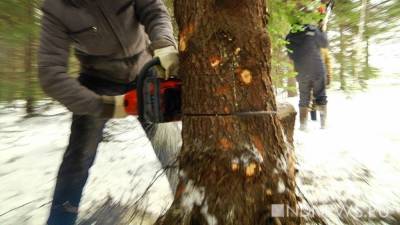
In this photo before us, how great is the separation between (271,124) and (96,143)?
1041mm

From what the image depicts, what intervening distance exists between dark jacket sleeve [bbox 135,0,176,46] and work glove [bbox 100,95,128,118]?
36 centimetres

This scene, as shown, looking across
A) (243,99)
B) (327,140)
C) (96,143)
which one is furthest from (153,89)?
(327,140)

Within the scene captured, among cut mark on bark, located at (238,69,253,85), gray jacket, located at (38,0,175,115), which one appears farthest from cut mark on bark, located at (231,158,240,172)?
gray jacket, located at (38,0,175,115)

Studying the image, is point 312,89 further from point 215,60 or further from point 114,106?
point 114,106

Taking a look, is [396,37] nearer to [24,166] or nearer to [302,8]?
[302,8]

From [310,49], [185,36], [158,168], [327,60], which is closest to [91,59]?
[185,36]

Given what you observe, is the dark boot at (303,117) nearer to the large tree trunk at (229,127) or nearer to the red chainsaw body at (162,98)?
the large tree trunk at (229,127)

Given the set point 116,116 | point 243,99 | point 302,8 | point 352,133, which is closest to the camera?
point 243,99

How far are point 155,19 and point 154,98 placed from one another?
0.52m

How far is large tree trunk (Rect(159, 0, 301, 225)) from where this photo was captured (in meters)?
1.31

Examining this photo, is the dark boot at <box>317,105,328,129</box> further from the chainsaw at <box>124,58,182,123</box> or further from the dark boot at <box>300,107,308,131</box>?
the chainsaw at <box>124,58,182,123</box>

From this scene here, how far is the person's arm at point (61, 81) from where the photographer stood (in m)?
1.42

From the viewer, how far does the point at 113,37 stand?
5.49 feet

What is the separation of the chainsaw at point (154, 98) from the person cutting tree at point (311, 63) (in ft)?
9.86
